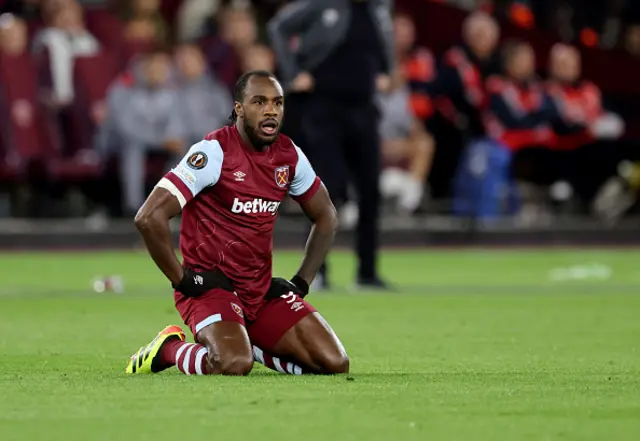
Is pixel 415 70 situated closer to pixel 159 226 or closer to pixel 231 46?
pixel 231 46

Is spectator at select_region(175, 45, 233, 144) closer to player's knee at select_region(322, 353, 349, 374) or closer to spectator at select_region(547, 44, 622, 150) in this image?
spectator at select_region(547, 44, 622, 150)

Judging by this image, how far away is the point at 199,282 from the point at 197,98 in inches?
460

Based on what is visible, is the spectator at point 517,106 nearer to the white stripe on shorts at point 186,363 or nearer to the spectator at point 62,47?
the spectator at point 62,47

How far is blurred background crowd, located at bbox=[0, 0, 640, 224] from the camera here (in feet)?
64.0

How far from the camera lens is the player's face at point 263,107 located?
26.1ft

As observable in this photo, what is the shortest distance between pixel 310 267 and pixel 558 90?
12970 mm

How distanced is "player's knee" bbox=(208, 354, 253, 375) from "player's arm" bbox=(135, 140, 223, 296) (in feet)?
1.59

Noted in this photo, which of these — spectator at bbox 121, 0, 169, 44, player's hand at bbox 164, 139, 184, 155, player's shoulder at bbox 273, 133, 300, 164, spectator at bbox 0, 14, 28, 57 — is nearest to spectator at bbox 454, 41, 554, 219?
player's hand at bbox 164, 139, 184, 155

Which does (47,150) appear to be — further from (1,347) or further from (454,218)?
(1,347)

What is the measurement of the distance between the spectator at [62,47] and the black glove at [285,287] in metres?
11.6

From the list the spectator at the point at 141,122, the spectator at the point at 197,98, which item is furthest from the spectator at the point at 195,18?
the spectator at the point at 141,122

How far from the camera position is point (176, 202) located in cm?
789

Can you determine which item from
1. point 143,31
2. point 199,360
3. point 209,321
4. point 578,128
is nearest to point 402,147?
point 578,128

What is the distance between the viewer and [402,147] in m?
20.0
